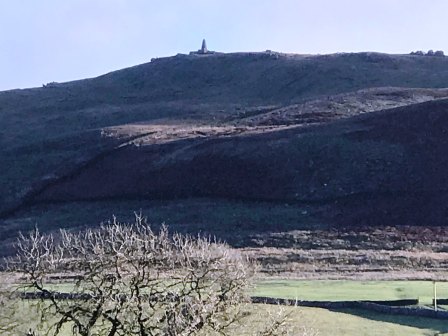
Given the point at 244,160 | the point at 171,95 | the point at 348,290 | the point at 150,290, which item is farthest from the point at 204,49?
the point at 150,290

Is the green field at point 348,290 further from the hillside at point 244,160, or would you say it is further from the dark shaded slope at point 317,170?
the dark shaded slope at point 317,170

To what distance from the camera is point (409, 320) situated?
3797 centimetres

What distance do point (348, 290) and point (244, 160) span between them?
44005 mm

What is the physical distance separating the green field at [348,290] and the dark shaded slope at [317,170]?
24.9 metres

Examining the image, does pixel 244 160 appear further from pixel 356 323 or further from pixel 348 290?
pixel 356 323

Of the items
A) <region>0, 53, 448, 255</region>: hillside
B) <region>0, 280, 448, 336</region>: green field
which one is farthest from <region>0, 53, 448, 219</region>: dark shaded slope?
<region>0, 280, 448, 336</region>: green field

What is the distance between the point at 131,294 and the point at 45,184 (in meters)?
73.3

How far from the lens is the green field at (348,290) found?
Result: 1693 inches

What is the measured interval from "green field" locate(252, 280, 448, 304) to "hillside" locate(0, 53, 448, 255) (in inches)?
946

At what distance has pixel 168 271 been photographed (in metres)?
27.4

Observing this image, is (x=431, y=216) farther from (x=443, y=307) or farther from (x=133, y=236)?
(x=133, y=236)

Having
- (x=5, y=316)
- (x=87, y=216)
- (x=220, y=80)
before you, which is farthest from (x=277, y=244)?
(x=220, y=80)

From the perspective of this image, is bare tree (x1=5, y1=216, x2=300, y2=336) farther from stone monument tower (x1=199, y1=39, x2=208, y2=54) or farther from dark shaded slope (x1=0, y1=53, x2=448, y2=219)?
stone monument tower (x1=199, y1=39, x2=208, y2=54)

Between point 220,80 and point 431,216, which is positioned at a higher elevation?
point 220,80
